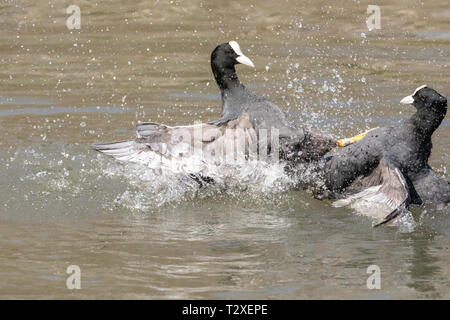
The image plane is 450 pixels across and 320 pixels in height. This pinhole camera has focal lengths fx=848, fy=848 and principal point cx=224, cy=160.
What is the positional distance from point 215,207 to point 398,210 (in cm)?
138

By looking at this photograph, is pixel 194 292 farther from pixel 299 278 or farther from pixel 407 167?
pixel 407 167

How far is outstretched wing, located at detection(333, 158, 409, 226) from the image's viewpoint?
17.6 feet

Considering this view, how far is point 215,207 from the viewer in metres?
6.02

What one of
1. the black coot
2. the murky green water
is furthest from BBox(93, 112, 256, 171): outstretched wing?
the black coot

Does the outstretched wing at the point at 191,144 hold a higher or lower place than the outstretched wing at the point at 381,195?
higher

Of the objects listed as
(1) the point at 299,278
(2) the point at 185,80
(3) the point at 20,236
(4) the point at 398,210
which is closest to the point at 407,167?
(4) the point at 398,210

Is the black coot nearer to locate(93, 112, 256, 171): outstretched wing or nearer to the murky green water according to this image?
the murky green water

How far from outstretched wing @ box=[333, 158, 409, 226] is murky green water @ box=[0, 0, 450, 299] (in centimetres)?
11

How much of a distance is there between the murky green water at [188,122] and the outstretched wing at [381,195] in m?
0.11

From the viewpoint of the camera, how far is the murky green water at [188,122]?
4848mm

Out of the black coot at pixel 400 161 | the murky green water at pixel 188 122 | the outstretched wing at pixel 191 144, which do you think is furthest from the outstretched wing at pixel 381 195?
the outstretched wing at pixel 191 144

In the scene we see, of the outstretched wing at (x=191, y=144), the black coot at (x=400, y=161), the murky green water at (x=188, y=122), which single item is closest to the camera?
the murky green water at (x=188, y=122)

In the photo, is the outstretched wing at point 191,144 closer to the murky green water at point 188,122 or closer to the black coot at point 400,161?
the murky green water at point 188,122

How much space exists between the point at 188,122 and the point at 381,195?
102 inches
